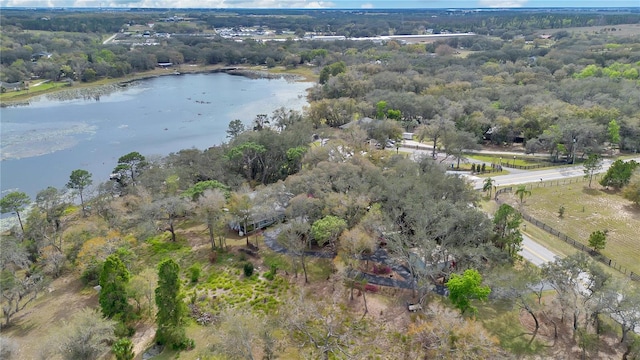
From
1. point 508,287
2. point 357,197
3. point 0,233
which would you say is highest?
point 357,197

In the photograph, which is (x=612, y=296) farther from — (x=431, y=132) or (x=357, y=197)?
(x=431, y=132)

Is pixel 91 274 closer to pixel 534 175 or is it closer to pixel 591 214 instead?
pixel 591 214

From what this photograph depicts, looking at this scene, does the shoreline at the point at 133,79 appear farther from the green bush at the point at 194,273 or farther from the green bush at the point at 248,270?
the green bush at the point at 248,270

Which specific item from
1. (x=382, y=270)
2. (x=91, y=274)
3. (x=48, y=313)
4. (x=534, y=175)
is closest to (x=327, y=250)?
(x=382, y=270)

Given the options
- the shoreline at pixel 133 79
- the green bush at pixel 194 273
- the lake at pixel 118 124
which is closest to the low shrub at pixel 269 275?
the green bush at pixel 194 273

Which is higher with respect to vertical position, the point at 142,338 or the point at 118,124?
the point at 118,124

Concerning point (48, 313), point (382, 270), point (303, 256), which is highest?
point (303, 256)

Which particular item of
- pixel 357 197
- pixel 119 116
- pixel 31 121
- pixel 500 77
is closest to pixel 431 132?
pixel 357 197
